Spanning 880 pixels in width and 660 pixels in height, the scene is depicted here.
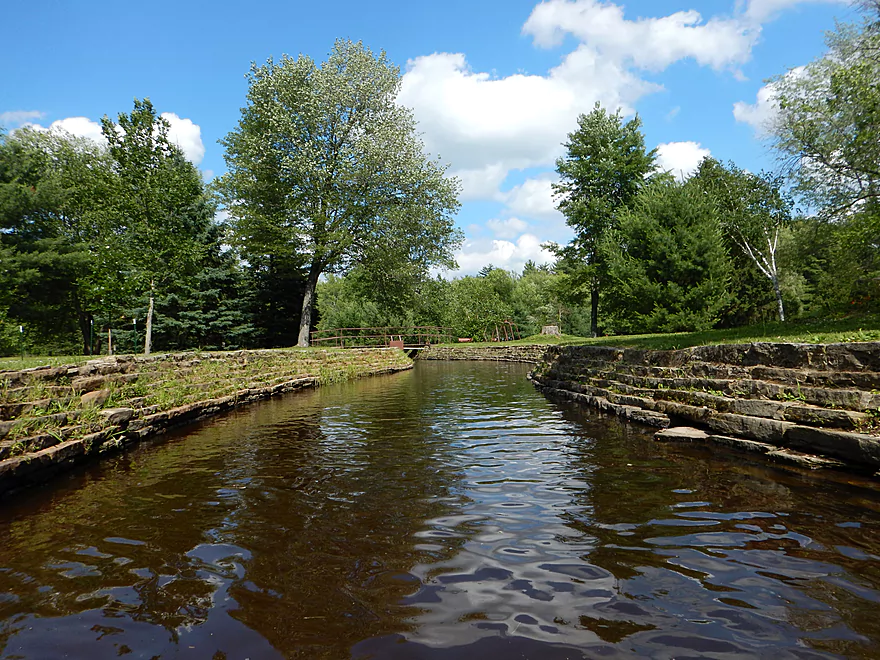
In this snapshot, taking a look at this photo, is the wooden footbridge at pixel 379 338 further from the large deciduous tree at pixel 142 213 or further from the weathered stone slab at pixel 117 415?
the weathered stone slab at pixel 117 415

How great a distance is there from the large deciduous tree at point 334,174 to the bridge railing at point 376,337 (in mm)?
4873

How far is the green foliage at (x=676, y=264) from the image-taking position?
60.1ft

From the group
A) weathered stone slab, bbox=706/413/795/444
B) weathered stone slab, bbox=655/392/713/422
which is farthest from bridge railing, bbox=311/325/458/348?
weathered stone slab, bbox=706/413/795/444

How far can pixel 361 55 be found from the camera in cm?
2381

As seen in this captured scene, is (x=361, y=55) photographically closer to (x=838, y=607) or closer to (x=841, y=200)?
(x=841, y=200)

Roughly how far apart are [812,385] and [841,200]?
17.1 m

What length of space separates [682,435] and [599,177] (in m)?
25.3

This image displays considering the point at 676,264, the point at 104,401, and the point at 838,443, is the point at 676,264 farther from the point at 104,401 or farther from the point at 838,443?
the point at 104,401

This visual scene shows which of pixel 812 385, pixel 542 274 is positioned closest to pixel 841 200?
pixel 812 385

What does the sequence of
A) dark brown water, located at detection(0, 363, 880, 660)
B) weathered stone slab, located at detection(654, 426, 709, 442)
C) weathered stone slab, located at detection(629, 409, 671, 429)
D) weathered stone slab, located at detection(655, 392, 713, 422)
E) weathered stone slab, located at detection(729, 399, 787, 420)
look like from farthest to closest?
1. weathered stone slab, located at detection(629, 409, 671, 429)
2. weathered stone slab, located at detection(655, 392, 713, 422)
3. weathered stone slab, located at detection(654, 426, 709, 442)
4. weathered stone slab, located at detection(729, 399, 787, 420)
5. dark brown water, located at detection(0, 363, 880, 660)

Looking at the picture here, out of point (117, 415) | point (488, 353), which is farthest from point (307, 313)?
point (488, 353)

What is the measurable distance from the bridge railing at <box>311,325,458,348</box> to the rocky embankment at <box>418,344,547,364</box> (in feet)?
4.15

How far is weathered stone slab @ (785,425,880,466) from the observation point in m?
4.72

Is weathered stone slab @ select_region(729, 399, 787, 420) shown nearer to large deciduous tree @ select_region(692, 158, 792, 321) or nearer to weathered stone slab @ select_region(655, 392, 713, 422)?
weathered stone slab @ select_region(655, 392, 713, 422)
